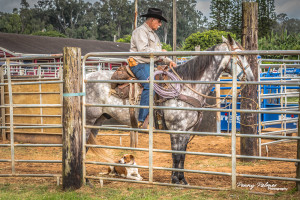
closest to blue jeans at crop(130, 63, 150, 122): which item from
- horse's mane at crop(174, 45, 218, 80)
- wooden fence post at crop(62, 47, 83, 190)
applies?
horse's mane at crop(174, 45, 218, 80)

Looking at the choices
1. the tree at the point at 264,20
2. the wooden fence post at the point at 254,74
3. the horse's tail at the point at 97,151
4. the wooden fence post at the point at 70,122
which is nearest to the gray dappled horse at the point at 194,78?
the horse's tail at the point at 97,151

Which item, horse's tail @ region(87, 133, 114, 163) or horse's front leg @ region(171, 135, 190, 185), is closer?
horse's front leg @ region(171, 135, 190, 185)

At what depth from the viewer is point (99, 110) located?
20.3 feet

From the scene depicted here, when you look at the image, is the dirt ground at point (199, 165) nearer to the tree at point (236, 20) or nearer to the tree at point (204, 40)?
the tree at point (204, 40)

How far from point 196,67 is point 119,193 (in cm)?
221

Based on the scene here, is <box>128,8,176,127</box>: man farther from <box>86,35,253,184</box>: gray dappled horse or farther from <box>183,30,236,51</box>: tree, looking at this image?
<box>183,30,236,51</box>: tree

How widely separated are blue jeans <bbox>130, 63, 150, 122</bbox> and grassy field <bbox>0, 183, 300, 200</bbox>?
43.7 inches

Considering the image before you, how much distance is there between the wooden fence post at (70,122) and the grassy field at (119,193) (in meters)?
0.22

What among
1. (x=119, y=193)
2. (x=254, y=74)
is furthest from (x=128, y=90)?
(x=254, y=74)

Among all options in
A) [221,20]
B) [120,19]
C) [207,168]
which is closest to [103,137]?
[207,168]

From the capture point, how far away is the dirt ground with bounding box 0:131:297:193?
228 inches

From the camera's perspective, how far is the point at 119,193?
525 centimetres

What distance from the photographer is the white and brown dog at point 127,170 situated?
6.18m

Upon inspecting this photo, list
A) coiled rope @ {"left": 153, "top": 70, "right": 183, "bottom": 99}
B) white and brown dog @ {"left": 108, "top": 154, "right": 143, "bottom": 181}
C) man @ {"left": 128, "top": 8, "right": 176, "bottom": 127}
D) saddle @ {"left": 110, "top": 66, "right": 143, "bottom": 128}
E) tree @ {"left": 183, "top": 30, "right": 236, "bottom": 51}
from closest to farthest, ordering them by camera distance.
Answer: coiled rope @ {"left": 153, "top": 70, "right": 183, "bottom": 99}, man @ {"left": 128, "top": 8, "right": 176, "bottom": 127}, saddle @ {"left": 110, "top": 66, "right": 143, "bottom": 128}, white and brown dog @ {"left": 108, "top": 154, "right": 143, "bottom": 181}, tree @ {"left": 183, "top": 30, "right": 236, "bottom": 51}
